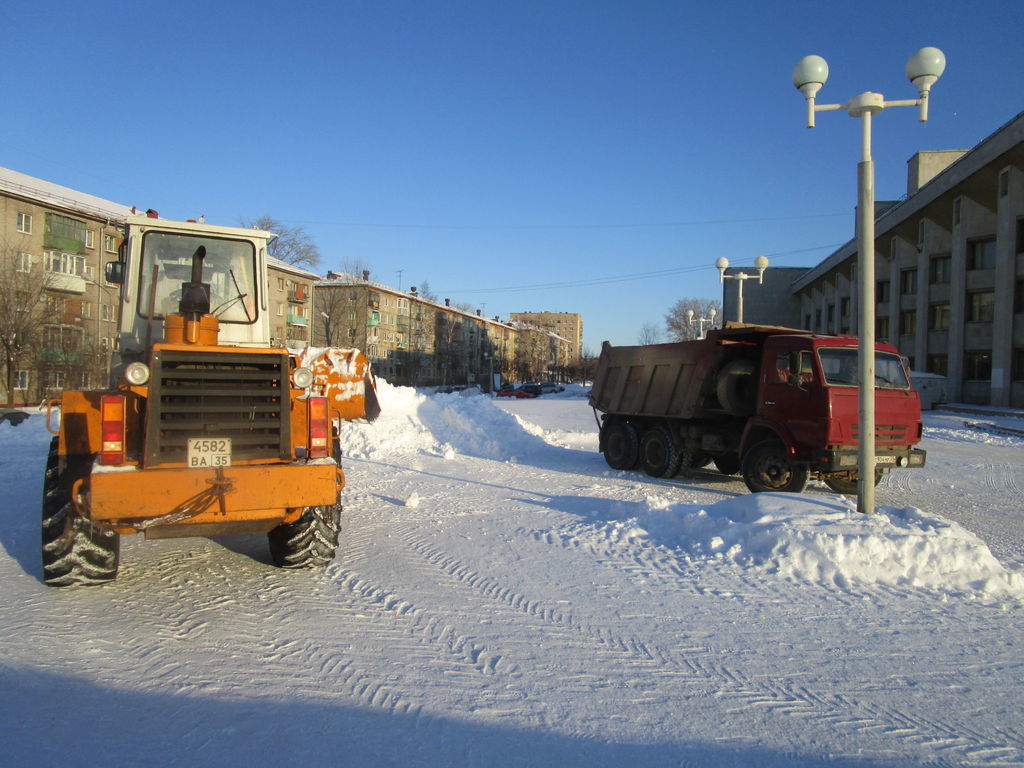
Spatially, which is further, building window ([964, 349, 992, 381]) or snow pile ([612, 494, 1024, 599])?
building window ([964, 349, 992, 381])

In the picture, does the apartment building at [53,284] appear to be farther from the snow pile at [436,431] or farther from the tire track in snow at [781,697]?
the tire track in snow at [781,697]

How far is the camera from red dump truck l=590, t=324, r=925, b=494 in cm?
959

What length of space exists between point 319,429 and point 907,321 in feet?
163

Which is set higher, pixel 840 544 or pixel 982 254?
pixel 982 254

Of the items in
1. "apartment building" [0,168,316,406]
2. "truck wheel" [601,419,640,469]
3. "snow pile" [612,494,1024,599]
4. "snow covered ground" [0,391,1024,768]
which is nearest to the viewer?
"snow covered ground" [0,391,1024,768]

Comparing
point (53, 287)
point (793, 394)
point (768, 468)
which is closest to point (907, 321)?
point (768, 468)

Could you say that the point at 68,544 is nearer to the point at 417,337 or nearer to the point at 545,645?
the point at 545,645

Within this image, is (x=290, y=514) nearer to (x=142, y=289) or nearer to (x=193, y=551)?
(x=193, y=551)

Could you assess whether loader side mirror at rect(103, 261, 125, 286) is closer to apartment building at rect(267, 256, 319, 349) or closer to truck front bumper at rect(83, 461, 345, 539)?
truck front bumper at rect(83, 461, 345, 539)

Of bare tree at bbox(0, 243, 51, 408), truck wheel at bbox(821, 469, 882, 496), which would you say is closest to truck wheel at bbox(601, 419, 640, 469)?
truck wheel at bbox(821, 469, 882, 496)

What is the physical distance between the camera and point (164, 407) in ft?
16.5

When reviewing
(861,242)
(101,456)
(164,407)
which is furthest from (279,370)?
(861,242)

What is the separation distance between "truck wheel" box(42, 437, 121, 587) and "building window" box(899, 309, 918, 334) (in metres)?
50.0

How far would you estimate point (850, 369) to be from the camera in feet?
32.2
